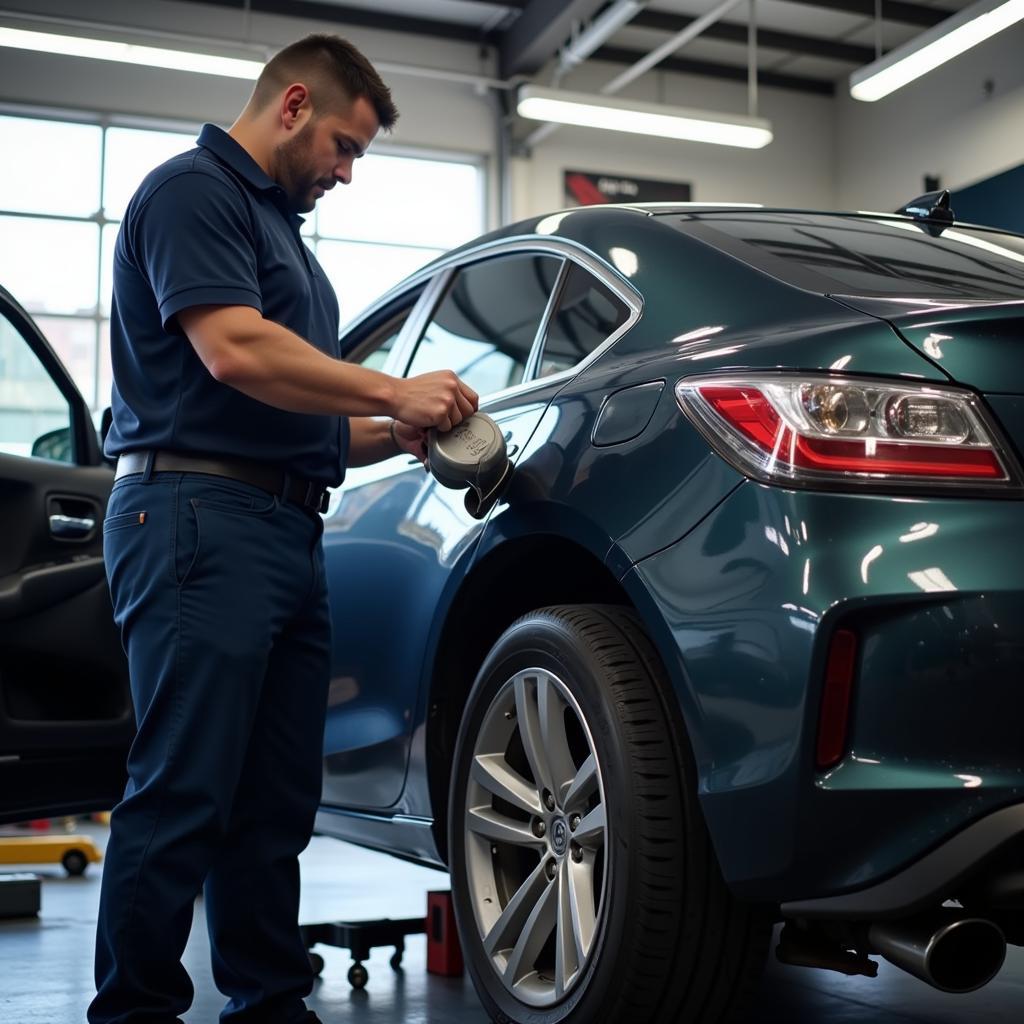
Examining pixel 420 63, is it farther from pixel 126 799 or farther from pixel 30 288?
pixel 126 799

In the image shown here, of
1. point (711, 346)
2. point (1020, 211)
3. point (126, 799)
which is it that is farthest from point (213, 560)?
point (1020, 211)

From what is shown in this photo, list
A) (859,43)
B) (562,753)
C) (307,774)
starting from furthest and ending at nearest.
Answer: (859,43) < (307,774) < (562,753)

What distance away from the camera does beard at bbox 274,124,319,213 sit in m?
2.37

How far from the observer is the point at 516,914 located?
231cm

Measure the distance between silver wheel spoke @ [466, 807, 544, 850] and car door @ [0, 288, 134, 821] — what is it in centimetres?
119

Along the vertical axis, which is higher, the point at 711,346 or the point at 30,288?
the point at 30,288

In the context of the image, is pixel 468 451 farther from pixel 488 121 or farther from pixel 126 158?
pixel 488 121

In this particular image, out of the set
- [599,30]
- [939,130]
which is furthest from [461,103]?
[939,130]

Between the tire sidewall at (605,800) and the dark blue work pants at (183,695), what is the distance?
1.05 feet

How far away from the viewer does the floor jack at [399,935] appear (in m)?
3.11

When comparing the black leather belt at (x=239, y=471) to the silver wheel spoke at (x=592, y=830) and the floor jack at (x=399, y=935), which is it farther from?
the floor jack at (x=399, y=935)

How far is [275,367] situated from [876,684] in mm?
965

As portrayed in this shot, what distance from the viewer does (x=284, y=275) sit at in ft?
7.64

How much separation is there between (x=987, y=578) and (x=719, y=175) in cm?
1317
